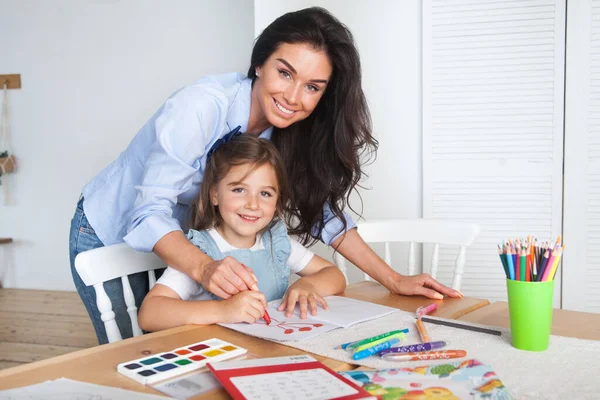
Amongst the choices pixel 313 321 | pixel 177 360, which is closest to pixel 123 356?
pixel 177 360

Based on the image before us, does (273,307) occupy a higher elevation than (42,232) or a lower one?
higher

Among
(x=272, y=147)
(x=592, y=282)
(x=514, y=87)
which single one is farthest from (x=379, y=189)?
(x=272, y=147)

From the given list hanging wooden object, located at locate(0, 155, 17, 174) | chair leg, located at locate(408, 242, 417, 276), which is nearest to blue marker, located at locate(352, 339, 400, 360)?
chair leg, located at locate(408, 242, 417, 276)

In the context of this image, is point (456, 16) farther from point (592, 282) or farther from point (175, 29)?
point (175, 29)

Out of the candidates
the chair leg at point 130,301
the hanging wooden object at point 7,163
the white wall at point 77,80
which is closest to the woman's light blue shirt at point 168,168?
the chair leg at point 130,301

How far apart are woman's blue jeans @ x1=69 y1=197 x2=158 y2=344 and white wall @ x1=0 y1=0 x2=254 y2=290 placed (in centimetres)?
247

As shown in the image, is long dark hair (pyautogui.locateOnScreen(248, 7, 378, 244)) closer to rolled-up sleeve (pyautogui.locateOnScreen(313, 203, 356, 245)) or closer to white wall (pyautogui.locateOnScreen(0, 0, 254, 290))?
rolled-up sleeve (pyautogui.locateOnScreen(313, 203, 356, 245))

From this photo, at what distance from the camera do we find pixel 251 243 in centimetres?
154

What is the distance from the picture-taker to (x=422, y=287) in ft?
4.62

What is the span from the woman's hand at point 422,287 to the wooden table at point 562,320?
0.11 meters

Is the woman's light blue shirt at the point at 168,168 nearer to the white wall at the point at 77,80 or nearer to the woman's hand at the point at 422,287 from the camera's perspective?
the woman's hand at the point at 422,287

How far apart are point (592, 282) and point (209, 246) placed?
1.92m

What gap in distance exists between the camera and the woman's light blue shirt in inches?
51.4

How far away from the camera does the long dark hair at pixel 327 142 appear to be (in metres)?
1.57
